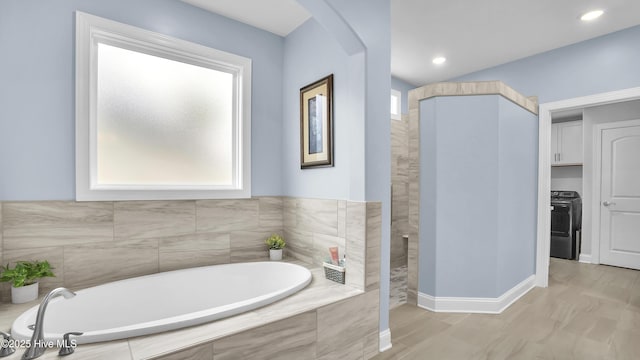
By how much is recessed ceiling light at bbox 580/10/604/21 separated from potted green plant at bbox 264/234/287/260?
3.53 metres

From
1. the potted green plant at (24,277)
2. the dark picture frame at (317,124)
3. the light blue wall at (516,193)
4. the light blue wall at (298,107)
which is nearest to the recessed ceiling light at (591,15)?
the light blue wall at (516,193)

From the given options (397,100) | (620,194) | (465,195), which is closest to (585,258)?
(620,194)

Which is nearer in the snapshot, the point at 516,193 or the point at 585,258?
the point at 516,193

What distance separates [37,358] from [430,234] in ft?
9.04

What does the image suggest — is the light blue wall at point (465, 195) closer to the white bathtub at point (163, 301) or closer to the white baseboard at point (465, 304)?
the white baseboard at point (465, 304)

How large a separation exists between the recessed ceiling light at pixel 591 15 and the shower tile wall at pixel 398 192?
7.05 feet

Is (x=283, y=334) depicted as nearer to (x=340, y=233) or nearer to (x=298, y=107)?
(x=340, y=233)

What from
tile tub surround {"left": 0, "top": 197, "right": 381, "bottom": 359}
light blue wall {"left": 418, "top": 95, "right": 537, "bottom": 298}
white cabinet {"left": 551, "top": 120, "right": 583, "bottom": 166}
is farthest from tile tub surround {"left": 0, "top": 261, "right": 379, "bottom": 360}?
white cabinet {"left": 551, "top": 120, "right": 583, "bottom": 166}

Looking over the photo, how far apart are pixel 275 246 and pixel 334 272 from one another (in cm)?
82

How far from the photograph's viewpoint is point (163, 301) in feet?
7.07

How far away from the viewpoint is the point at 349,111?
216 cm

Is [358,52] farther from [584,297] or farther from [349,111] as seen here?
[584,297]

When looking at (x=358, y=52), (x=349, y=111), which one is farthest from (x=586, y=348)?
(x=358, y=52)

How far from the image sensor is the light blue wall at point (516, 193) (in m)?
2.87
